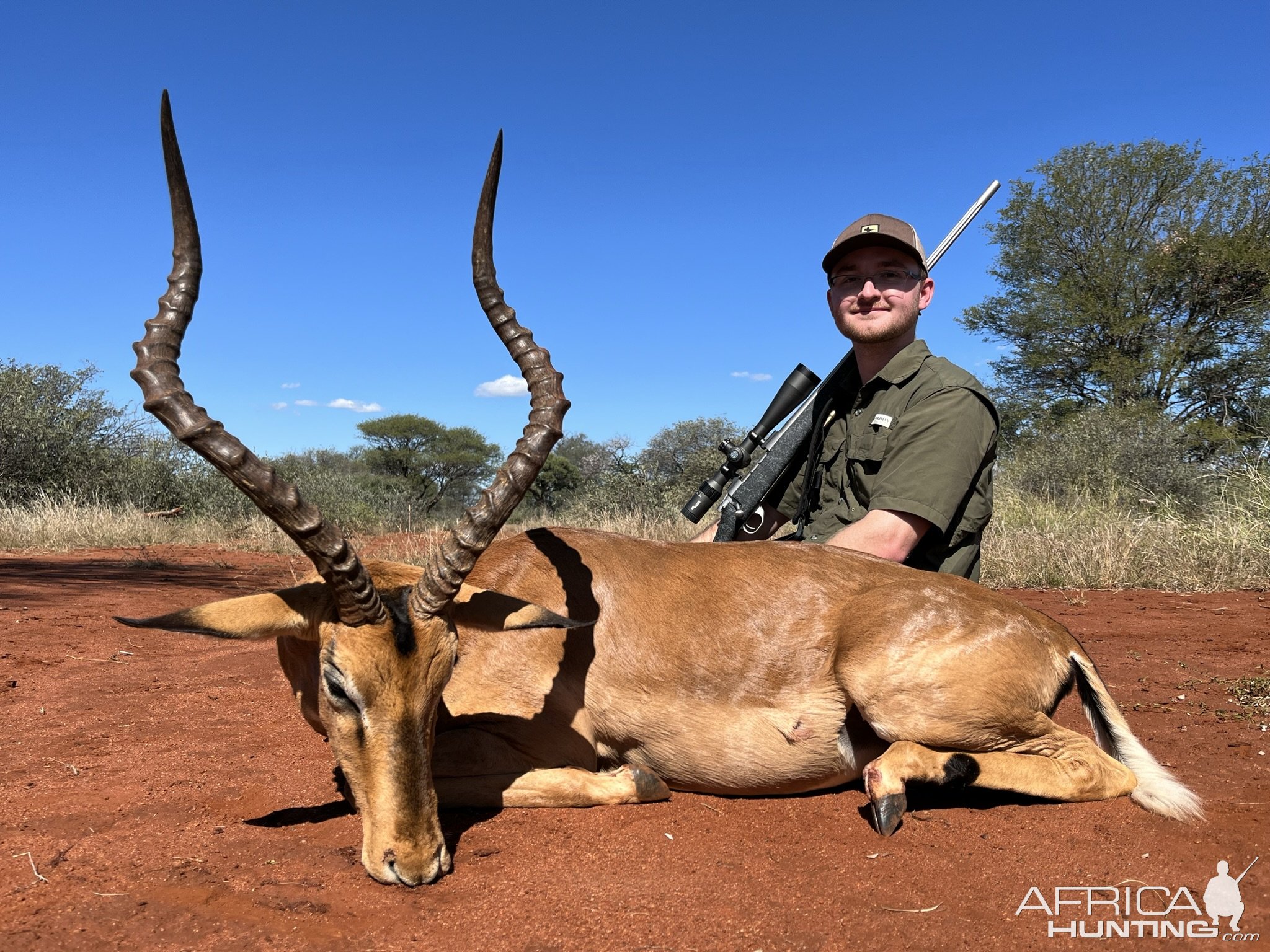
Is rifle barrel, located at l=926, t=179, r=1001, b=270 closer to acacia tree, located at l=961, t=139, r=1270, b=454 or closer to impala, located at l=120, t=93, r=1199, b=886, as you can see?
impala, located at l=120, t=93, r=1199, b=886

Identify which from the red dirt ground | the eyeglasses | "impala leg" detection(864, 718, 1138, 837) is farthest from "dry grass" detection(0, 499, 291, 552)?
"impala leg" detection(864, 718, 1138, 837)

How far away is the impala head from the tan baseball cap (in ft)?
10.5

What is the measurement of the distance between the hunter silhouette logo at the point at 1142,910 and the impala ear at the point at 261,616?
9.25 feet

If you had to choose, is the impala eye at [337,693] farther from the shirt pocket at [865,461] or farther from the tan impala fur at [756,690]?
the shirt pocket at [865,461]

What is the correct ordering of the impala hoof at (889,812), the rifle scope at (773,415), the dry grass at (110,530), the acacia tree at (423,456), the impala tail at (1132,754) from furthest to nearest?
1. the acacia tree at (423,456)
2. the dry grass at (110,530)
3. the rifle scope at (773,415)
4. the impala tail at (1132,754)
5. the impala hoof at (889,812)

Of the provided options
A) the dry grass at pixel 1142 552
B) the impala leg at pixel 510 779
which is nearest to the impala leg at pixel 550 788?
the impala leg at pixel 510 779

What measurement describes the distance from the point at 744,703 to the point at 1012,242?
1047 inches

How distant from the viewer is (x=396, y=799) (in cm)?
321

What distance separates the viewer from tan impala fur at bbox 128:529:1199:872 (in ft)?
13.0

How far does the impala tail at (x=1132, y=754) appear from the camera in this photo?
386 centimetres

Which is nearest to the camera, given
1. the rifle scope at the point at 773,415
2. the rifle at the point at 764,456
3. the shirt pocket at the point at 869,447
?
the shirt pocket at the point at 869,447

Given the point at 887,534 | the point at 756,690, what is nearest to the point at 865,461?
the point at 887,534

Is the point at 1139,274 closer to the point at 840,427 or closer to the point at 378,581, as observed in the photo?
the point at 840,427

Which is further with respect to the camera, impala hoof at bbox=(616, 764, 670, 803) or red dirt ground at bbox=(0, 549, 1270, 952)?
impala hoof at bbox=(616, 764, 670, 803)
